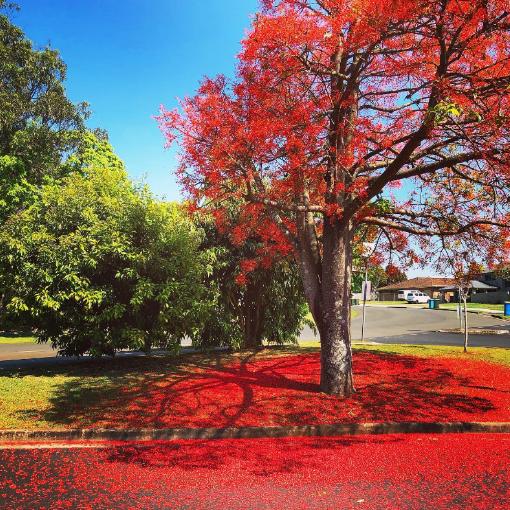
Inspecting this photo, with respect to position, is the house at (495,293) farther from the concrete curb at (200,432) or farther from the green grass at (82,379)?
the concrete curb at (200,432)

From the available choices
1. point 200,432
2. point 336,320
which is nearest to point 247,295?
point 336,320

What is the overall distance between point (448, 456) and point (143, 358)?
995cm

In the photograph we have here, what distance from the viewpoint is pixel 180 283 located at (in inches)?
458

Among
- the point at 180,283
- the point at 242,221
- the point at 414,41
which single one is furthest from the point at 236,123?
the point at 242,221

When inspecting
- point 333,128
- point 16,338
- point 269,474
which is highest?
point 333,128

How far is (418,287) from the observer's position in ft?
278

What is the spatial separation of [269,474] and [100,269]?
8034 millimetres

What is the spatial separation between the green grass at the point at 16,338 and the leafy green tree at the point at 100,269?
9.35 metres

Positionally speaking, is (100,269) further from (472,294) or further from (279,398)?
(472,294)

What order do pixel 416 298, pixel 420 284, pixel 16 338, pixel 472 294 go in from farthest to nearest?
pixel 420 284 → pixel 416 298 → pixel 472 294 → pixel 16 338

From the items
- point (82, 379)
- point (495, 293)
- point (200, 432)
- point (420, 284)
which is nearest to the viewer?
point (200, 432)

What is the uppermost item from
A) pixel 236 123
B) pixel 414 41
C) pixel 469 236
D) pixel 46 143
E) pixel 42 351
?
pixel 46 143

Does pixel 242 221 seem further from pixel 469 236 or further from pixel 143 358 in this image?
pixel 469 236

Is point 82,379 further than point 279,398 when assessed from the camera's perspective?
Yes
